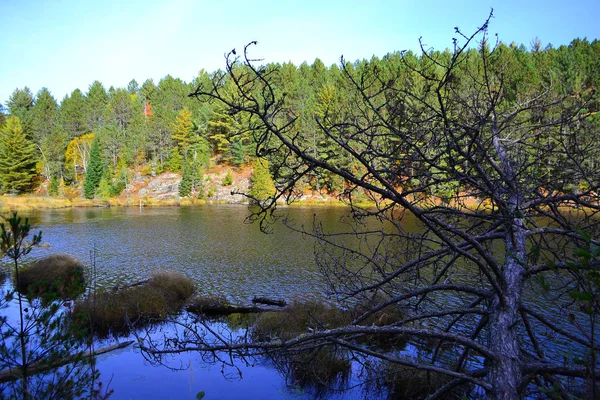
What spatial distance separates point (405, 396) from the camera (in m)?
8.00

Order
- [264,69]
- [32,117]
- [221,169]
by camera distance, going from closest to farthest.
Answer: [264,69] → [221,169] → [32,117]

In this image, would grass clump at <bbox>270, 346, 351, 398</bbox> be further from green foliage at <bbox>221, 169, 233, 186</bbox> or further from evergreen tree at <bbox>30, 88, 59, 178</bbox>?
evergreen tree at <bbox>30, 88, 59, 178</bbox>

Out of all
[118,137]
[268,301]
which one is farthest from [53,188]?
[268,301]

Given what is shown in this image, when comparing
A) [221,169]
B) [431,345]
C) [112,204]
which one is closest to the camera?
[431,345]

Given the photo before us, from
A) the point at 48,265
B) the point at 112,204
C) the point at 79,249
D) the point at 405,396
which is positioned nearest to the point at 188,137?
the point at 112,204

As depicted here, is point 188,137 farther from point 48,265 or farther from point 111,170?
point 48,265

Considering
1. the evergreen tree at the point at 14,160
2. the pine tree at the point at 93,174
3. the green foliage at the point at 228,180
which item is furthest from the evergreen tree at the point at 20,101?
the green foliage at the point at 228,180

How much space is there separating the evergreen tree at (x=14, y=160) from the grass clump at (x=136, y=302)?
179 ft

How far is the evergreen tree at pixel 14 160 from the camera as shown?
189 ft

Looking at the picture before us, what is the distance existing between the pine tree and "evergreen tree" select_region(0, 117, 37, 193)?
8.42 meters

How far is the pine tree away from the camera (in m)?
57.8

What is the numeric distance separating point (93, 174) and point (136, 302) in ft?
170

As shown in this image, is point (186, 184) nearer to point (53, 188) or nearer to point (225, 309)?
point (53, 188)

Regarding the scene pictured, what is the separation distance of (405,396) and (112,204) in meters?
53.6
